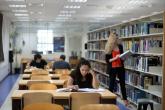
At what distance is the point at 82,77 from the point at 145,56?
6.56 feet

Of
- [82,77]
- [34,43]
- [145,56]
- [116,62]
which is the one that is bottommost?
[82,77]

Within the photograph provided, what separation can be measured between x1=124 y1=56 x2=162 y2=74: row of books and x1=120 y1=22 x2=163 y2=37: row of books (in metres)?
0.57

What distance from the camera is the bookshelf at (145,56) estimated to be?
20.0ft

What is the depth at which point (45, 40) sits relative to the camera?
2111 cm

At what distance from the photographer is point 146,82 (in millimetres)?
6523

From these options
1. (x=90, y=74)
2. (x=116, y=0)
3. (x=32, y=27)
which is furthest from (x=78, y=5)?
(x=32, y=27)

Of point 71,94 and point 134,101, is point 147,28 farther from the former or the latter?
point 71,94

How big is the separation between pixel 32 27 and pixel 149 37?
14780mm

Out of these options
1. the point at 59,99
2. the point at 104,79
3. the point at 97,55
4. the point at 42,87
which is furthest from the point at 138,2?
the point at 59,99

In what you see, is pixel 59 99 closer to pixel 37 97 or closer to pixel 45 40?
pixel 37 97

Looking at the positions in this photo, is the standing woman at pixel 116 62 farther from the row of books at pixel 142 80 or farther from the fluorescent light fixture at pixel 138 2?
the fluorescent light fixture at pixel 138 2

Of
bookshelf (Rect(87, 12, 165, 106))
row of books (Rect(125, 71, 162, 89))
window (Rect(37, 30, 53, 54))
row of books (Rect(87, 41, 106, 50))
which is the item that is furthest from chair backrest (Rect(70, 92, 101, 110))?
window (Rect(37, 30, 53, 54))

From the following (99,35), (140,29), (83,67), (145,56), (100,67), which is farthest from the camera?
(99,35)

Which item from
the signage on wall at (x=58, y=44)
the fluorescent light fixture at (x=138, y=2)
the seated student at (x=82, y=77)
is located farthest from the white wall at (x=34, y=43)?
the seated student at (x=82, y=77)
